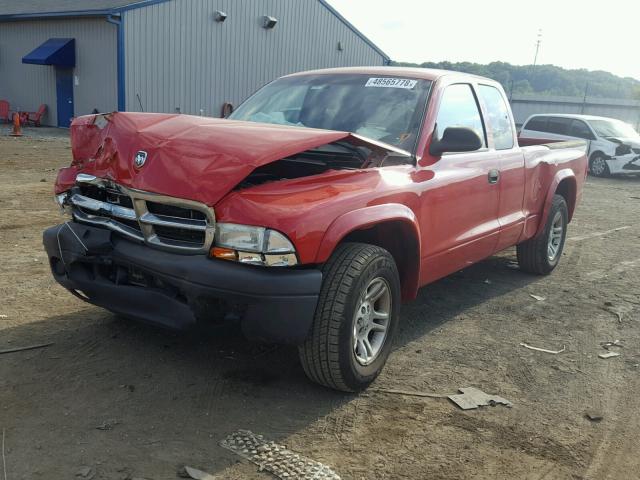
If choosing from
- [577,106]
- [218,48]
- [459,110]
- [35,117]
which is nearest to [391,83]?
[459,110]

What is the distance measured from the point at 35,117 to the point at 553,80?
151ft

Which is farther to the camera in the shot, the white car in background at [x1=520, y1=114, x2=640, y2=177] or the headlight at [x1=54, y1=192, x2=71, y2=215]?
the white car in background at [x1=520, y1=114, x2=640, y2=177]

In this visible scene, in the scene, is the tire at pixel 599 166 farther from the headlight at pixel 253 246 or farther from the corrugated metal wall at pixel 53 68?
the headlight at pixel 253 246

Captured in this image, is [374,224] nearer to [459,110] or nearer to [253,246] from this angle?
[253,246]

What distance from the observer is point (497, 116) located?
214 inches

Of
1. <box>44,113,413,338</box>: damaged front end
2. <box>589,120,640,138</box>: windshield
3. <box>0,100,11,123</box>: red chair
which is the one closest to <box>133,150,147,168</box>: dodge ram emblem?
<box>44,113,413,338</box>: damaged front end

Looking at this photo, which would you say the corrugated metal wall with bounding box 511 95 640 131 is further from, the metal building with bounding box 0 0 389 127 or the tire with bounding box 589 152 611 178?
the tire with bounding box 589 152 611 178

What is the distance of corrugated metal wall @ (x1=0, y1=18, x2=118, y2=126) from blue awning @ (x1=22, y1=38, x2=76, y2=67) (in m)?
0.20

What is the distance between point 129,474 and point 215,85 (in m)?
21.7

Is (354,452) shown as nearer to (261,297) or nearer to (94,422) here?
(261,297)

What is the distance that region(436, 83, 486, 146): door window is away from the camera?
449 cm

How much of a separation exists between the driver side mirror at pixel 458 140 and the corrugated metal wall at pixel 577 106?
2962cm

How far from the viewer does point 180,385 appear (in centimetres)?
355

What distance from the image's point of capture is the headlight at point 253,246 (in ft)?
9.91
